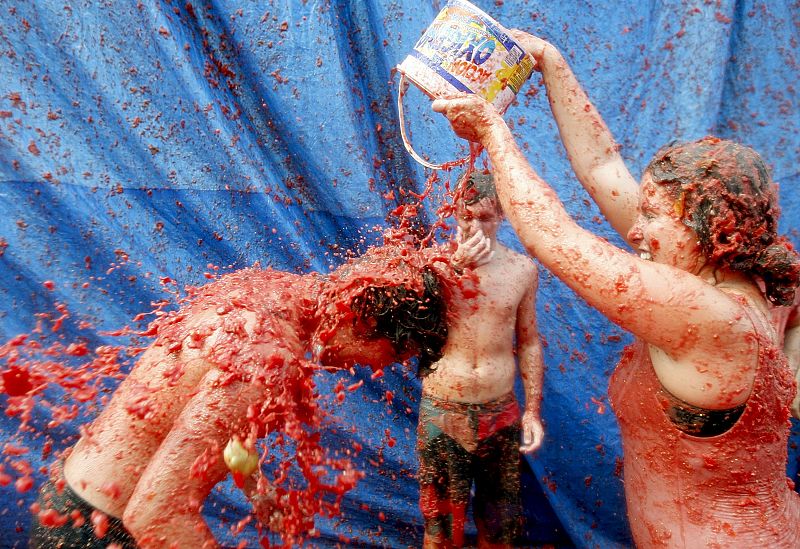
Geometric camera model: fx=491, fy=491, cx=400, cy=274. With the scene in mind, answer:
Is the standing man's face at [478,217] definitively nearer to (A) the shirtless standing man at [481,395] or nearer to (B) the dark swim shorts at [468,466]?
(A) the shirtless standing man at [481,395]

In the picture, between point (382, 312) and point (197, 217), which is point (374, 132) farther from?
point (382, 312)

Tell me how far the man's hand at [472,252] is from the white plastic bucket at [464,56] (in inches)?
23.1

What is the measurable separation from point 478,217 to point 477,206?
35 millimetres

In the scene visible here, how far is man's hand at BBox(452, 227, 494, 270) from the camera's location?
4.99 ft

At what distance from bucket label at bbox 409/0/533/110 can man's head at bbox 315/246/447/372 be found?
44cm

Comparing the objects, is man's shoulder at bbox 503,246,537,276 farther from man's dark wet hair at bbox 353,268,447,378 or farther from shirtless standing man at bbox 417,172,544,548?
man's dark wet hair at bbox 353,268,447,378

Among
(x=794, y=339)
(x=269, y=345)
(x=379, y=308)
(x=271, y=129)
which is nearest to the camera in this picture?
(x=269, y=345)

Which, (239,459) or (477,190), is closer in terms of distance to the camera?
(239,459)

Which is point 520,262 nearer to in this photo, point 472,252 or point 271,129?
point 472,252

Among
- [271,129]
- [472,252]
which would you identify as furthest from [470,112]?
[271,129]

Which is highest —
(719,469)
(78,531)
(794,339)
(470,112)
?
(470,112)

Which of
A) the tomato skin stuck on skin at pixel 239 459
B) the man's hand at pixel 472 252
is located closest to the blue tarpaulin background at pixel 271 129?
the man's hand at pixel 472 252

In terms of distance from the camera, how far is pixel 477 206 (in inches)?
59.8

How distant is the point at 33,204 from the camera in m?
1.58
